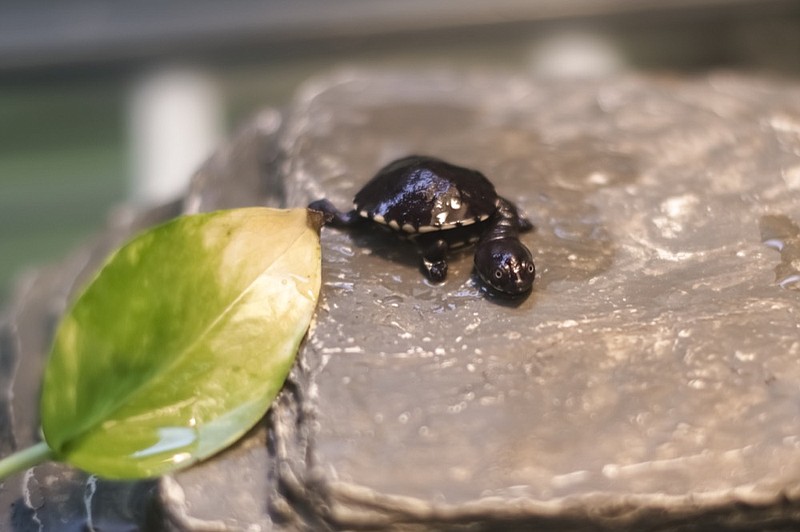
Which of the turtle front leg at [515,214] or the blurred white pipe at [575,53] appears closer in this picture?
the turtle front leg at [515,214]

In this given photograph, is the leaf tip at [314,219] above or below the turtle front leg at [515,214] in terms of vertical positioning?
above

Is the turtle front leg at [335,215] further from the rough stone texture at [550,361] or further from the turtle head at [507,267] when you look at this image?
the turtle head at [507,267]

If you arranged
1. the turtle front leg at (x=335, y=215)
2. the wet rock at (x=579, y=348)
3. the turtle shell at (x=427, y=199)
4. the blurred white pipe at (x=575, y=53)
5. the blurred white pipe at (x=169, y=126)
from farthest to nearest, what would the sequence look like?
the blurred white pipe at (x=575, y=53) → the blurred white pipe at (x=169, y=126) → the turtle front leg at (x=335, y=215) → the turtle shell at (x=427, y=199) → the wet rock at (x=579, y=348)

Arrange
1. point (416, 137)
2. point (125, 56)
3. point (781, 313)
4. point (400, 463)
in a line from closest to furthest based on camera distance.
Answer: point (400, 463) → point (781, 313) → point (416, 137) → point (125, 56)

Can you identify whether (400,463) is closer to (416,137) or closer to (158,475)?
(158,475)

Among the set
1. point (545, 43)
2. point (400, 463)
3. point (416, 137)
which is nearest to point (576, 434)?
point (400, 463)

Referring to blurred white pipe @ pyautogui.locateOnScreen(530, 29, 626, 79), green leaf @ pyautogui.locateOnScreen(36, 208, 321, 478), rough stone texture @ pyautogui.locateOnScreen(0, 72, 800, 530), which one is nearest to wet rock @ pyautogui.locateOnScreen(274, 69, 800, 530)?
rough stone texture @ pyautogui.locateOnScreen(0, 72, 800, 530)

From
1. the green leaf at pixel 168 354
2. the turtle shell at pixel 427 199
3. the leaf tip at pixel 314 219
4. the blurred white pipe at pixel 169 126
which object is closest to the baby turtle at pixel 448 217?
the turtle shell at pixel 427 199
